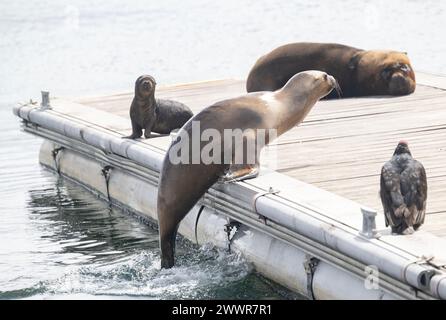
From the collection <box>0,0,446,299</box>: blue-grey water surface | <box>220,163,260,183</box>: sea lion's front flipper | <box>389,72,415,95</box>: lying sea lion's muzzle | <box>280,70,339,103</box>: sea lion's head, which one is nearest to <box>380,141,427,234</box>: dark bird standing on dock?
<box>0,0,446,299</box>: blue-grey water surface

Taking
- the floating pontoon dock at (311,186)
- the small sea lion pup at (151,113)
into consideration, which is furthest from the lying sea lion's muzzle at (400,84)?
the small sea lion pup at (151,113)

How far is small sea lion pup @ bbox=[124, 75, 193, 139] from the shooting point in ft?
38.2

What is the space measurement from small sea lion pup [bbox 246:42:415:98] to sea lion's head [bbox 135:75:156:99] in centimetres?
231

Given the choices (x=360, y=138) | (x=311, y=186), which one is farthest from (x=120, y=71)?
(x=311, y=186)

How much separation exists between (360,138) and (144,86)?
1929 mm

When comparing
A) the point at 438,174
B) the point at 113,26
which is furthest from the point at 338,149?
the point at 113,26

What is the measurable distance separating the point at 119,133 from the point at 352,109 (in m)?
2.31

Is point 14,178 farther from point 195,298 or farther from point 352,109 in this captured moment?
point 195,298

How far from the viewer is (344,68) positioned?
1369cm

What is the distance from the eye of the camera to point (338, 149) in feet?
36.1

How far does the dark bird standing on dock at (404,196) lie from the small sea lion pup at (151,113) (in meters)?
3.96

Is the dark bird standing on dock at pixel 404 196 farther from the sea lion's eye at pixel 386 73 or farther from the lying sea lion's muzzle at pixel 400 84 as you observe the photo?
the sea lion's eye at pixel 386 73

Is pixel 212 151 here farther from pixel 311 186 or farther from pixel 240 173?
pixel 311 186

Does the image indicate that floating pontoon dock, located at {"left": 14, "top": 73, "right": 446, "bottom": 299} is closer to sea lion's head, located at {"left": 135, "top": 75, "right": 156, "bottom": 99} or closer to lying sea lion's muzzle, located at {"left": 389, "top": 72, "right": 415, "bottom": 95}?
lying sea lion's muzzle, located at {"left": 389, "top": 72, "right": 415, "bottom": 95}
